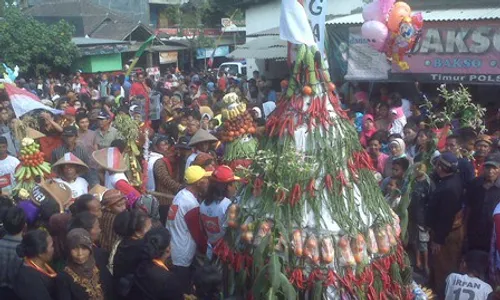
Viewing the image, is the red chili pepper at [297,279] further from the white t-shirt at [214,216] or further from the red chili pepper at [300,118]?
the white t-shirt at [214,216]

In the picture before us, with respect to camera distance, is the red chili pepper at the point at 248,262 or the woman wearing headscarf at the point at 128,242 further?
the woman wearing headscarf at the point at 128,242

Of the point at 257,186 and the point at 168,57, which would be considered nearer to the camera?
the point at 257,186

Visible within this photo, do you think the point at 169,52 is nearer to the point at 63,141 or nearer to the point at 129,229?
the point at 63,141

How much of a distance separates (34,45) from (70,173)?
57.8 ft

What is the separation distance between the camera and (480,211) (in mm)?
5414

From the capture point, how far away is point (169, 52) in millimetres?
28219

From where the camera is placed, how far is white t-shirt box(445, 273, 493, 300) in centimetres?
448

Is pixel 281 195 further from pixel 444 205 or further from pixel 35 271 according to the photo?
pixel 444 205

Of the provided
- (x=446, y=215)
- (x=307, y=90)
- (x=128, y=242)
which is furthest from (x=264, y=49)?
(x=307, y=90)

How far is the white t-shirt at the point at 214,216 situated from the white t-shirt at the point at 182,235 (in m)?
0.14

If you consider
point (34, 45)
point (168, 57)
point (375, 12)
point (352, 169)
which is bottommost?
point (168, 57)

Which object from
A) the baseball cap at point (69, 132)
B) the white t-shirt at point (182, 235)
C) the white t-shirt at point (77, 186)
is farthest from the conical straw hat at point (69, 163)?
the white t-shirt at point (182, 235)

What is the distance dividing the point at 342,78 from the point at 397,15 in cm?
495

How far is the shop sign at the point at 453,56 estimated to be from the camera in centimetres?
1025
